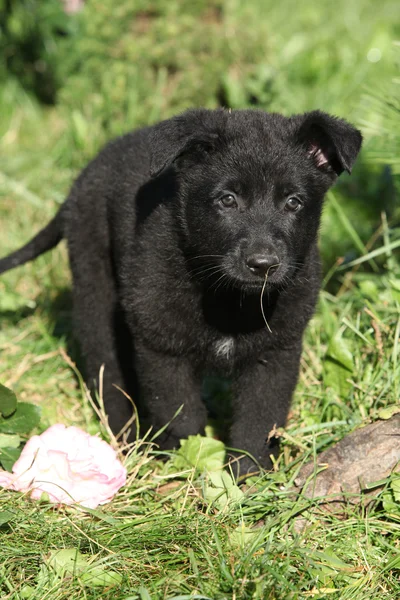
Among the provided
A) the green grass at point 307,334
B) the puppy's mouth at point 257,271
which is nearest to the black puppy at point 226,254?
A: the puppy's mouth at point 257,271

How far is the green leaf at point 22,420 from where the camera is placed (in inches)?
136

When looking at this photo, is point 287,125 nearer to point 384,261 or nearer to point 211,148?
point 211,148

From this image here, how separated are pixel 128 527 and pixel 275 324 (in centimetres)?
107

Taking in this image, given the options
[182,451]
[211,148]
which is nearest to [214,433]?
[182,451]

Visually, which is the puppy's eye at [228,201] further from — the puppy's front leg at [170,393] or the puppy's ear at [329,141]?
the puppy's front leg at [170,393]

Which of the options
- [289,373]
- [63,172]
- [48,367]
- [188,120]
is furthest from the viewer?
[63,172]

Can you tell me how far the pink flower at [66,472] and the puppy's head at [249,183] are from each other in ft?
2.87

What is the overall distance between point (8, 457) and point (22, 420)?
177 millimetres

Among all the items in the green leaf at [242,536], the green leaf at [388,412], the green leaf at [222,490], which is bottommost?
the green leaf at [222,490]

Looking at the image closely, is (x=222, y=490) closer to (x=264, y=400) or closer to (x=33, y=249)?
(x=264, y=400)

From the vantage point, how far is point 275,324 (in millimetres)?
3518

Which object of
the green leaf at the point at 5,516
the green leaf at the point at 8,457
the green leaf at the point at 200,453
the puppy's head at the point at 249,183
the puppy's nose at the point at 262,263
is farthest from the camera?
the green leaf at the point at 200,453

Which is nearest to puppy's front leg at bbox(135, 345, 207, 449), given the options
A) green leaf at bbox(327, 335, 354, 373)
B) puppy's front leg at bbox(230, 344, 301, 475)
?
puppy's front leg at bbox(230, 344, 301, 475)

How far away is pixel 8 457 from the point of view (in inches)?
132
